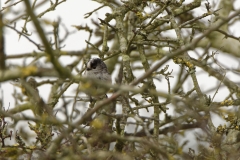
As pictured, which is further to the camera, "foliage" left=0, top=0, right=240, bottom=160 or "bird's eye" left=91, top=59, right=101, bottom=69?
"bird's eye" left=91, top=59, right=101, bottom=69

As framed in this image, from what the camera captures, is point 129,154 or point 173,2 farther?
point 173,2

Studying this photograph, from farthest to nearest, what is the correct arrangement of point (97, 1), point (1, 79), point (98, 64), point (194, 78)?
point (98, 64) → point (97, 1) → point (194, 78) → point (1, 79)

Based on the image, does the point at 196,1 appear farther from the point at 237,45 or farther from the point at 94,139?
the point at 94,139

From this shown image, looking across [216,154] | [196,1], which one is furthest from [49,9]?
[216,154]

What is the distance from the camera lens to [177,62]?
14.2 ft

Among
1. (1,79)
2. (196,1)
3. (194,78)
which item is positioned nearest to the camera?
(1,79)

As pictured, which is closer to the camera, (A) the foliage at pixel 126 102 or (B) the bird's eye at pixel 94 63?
(A) the foliage at pixel 126 102

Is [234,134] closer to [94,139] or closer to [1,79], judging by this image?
[94,139]

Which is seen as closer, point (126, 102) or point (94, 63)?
point (126, 102)

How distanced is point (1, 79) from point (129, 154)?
97 centimetres

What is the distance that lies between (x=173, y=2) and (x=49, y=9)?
5.42 feet

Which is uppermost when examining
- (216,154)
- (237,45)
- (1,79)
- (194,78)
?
(237,45)

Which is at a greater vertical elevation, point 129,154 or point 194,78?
point 194,78

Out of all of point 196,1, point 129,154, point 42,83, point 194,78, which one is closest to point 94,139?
point 129,154
